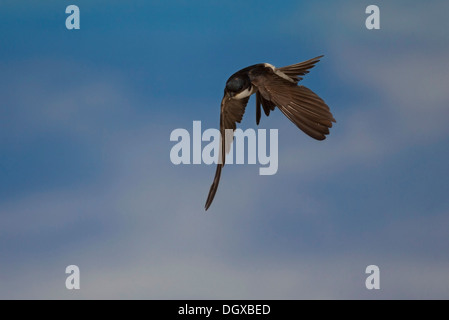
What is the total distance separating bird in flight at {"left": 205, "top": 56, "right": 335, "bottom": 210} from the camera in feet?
21.8

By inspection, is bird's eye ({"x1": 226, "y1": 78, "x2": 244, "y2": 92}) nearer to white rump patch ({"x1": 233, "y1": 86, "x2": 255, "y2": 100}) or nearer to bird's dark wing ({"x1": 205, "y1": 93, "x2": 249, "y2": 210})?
white rump patch ({"x1": 233, "y1": 86, "x2": 255, "y2": 100})

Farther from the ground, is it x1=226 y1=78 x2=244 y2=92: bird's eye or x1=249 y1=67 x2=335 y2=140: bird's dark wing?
x1=226 y1=78 x2=244 y2=92: bird's eye

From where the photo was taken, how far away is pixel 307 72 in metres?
7.03

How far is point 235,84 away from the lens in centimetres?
718

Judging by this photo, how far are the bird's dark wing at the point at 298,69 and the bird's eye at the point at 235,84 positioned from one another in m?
0.53

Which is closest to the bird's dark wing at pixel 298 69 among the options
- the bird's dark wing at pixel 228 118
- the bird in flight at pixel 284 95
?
the bird in flight at pixel 284 95

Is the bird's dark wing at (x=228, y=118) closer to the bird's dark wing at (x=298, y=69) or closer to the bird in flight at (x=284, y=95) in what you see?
the bird in flight at (x=284, y=95)

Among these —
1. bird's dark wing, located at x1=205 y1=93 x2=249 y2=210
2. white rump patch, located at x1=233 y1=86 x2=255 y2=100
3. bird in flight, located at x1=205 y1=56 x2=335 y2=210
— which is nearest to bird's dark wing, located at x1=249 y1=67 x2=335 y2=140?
bird in flight, located at x1=205 y1=56 x2=335 y2=210

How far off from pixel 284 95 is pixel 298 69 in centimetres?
36

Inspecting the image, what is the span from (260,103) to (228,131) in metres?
0.58

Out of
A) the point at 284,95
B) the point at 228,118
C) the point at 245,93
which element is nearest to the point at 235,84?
the point at 245,93

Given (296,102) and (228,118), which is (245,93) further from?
(296,102)
